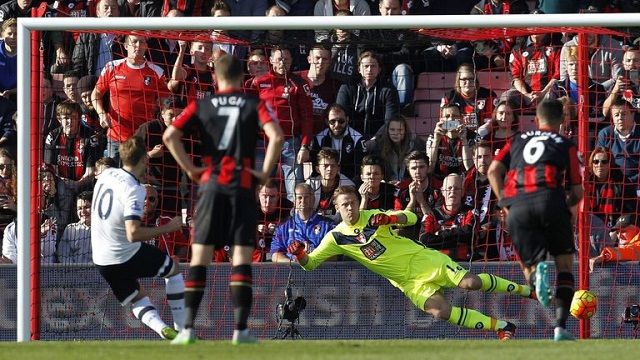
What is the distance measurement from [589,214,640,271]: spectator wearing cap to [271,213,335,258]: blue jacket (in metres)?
2.55

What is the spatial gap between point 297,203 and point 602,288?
293 cm

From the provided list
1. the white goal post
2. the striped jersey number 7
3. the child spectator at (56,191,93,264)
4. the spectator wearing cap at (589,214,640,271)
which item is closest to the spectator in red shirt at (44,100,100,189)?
the child spectator at (56,191,93,264)

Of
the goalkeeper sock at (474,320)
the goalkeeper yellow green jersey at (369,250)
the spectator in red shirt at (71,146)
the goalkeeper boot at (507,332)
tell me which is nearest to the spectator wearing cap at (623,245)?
the goalkeeper boot at (507,332)

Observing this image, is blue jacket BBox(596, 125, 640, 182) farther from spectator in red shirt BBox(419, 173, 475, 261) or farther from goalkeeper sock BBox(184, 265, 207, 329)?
goalkeeper sock BBox(184, 265, 207, 329)

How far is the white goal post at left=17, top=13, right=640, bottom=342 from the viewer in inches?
475

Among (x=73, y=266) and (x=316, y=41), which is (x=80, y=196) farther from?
(x=316, y=41)

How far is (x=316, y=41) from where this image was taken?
45.4 ft

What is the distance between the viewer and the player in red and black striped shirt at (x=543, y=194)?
34.0 feet

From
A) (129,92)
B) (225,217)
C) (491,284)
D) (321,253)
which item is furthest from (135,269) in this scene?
(491,284)

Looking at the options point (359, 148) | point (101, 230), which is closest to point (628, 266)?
point (359, 148)

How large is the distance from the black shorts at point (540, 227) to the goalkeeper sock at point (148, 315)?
9.96 feet

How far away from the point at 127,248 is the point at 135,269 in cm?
18

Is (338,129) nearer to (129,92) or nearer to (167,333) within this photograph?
(129,92)

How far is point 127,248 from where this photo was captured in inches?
462
